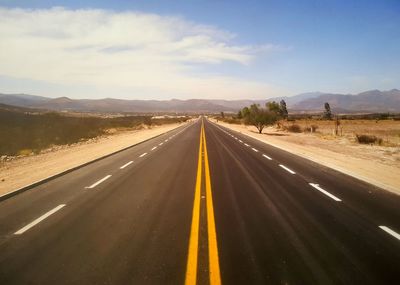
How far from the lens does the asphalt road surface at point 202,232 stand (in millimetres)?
4609

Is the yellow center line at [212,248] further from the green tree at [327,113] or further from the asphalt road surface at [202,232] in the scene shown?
the green tree at [327,113]

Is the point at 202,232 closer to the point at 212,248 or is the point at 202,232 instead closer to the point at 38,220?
the point at 212,248

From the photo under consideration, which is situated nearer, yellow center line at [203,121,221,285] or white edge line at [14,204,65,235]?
yellow center line at [203,121,221,285]

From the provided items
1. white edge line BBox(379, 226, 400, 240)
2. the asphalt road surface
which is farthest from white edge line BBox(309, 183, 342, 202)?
white edge line BBox(379, 226, 400, 240)

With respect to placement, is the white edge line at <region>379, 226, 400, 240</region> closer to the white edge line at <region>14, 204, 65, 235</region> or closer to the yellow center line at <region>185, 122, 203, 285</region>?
the yellow center line at <region>185, 122, 203, 285</region>

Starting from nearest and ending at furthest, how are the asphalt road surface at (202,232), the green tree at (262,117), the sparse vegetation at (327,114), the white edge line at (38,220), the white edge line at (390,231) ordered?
the asphalt road surface at (202,232)
the white edge line at (390,231)
the white edge line at (38,220)
the green tree at (262,117)
the sparse vegetation at (327,114)

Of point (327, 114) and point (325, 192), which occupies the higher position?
point (325, 192)

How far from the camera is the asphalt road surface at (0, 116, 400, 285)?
4.61 metres

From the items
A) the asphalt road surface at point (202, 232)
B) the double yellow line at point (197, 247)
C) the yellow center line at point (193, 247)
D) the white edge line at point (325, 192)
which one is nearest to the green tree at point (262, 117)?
the asphalt road surface at point (202, 232)

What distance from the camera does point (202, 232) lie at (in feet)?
20.2

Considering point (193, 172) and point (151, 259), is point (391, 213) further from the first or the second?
point (193, 172)

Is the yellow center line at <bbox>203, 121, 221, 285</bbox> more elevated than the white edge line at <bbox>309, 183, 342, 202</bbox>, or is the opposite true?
the yellow center line at <bbox>203, 121, 221, 285</bbox>

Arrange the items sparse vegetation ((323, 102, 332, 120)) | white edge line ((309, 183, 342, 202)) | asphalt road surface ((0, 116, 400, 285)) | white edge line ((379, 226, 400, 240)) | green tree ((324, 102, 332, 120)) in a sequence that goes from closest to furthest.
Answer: asphalt road surface ((0, 116, 400, 285)) → white edge line ((379, 226, 400, 240)) → white edge line ((309, 183, 342, 202)) → sparse vegetation ((323, 102, 332, 120)) → green tree ((324, 102, 332, 120))

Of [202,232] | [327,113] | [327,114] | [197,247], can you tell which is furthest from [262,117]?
[327,113]
